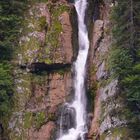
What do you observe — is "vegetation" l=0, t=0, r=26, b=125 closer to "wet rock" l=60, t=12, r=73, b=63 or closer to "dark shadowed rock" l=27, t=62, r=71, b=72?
"dark shadowed rock" l=27, t=62, r=71, b=72

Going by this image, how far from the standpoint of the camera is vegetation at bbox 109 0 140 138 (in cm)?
2991

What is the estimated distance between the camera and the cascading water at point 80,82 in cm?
3438

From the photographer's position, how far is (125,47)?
1246 inches

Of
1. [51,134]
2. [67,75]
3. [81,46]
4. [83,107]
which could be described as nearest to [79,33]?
[81,46]

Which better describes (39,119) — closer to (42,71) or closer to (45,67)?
(42,71)

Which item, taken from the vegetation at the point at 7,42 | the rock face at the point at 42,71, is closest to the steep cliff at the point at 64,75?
the rock face at the point at 42,71

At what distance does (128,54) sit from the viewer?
31.2 meters

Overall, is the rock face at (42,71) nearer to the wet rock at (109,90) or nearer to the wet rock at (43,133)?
the wet rock at (43,133)

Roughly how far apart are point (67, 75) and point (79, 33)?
15.2 ft

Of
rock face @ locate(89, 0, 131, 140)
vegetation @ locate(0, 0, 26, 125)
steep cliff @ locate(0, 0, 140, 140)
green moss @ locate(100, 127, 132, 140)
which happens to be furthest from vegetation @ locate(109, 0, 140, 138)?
vegetation @ locate(0, 0, 26, 125)

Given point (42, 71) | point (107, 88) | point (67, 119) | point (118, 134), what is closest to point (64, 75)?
point (42, 71)

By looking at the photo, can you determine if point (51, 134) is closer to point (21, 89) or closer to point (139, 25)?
point (21, 89)

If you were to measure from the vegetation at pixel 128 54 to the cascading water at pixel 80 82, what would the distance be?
4.73 metres

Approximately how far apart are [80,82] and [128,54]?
276 inches
